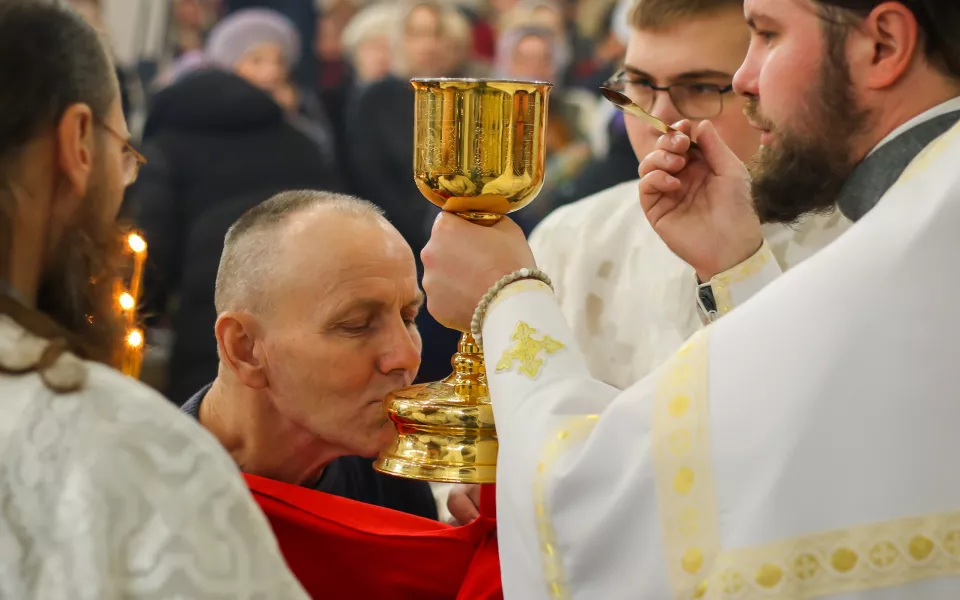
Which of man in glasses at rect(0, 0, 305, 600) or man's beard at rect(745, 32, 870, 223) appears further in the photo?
man's beard at rect(745, 32, 870, 223)

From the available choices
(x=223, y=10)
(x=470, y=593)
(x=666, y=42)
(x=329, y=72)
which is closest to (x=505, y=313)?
(x=470, y=593)

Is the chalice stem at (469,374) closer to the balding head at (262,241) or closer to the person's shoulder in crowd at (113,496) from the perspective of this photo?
the balding head at (262,241)

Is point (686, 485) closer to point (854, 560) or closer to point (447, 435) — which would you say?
point (854, 560)

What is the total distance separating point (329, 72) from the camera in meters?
8.41

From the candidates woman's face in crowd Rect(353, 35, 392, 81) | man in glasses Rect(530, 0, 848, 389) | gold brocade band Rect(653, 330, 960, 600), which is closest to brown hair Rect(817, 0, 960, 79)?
gold brocade band Rect(653, 330, 960, 600)

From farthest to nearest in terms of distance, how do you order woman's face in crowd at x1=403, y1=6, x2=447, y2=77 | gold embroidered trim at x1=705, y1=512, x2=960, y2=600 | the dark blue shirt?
woman's face in crowd at x1=403, y1=6, x2=447, y2=77, the dark blue shirt, gold embroidered trim at x1=705, y1=512, x2=960, y2=600

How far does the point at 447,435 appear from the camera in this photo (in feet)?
5.92

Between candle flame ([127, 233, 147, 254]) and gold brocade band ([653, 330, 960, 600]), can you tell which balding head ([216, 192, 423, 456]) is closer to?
candle flame ([127, 233, 147, 254])

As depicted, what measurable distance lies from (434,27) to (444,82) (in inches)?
165

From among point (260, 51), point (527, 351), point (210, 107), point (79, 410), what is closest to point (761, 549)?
point (527, 351)

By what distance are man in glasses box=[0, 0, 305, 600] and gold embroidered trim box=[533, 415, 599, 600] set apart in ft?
1.04

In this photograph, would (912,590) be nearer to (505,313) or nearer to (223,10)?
(505,313)

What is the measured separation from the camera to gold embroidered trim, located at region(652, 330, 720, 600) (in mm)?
1483

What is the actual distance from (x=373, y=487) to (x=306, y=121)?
14.2 ft
